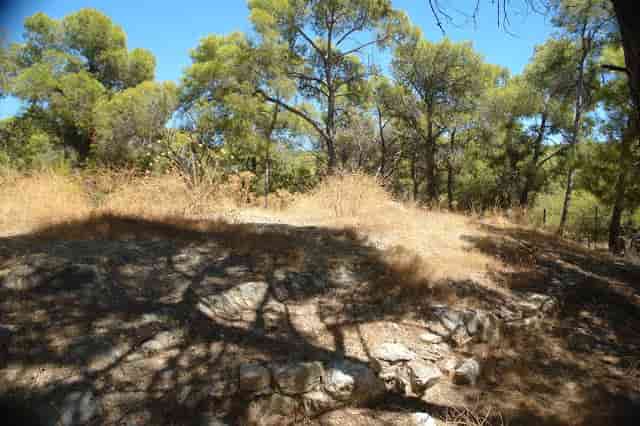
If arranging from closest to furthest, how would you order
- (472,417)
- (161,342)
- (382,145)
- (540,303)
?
(472,417) → (161,342) → (540,303) → (382,145)

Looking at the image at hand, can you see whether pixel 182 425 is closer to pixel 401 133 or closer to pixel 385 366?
pixel 385 366

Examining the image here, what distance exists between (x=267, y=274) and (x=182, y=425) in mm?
1914

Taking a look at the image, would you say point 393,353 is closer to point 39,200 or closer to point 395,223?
point 395,223

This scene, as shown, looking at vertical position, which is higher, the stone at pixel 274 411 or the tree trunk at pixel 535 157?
the tree trunk at pixel 535 157

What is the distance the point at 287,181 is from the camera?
66.2 ft

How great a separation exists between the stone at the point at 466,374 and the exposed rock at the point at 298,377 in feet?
3.71

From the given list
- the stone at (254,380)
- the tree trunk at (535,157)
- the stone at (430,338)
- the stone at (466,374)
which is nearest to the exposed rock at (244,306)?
the stone at (254,380)

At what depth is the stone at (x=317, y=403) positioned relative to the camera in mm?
2207

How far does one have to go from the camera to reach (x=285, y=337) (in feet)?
9.40

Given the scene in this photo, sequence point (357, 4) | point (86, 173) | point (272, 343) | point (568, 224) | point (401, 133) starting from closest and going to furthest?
point (272, 343) < point (86, 173) < point (357, 4) < point (568, 224) < point (401, 133)

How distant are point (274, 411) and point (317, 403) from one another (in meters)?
0.27

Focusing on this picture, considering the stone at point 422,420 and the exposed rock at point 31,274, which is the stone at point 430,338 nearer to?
the stone at point 422,420

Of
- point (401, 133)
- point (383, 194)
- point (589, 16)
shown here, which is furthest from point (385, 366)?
point (401, 133)

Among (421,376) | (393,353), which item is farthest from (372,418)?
(393,353)
